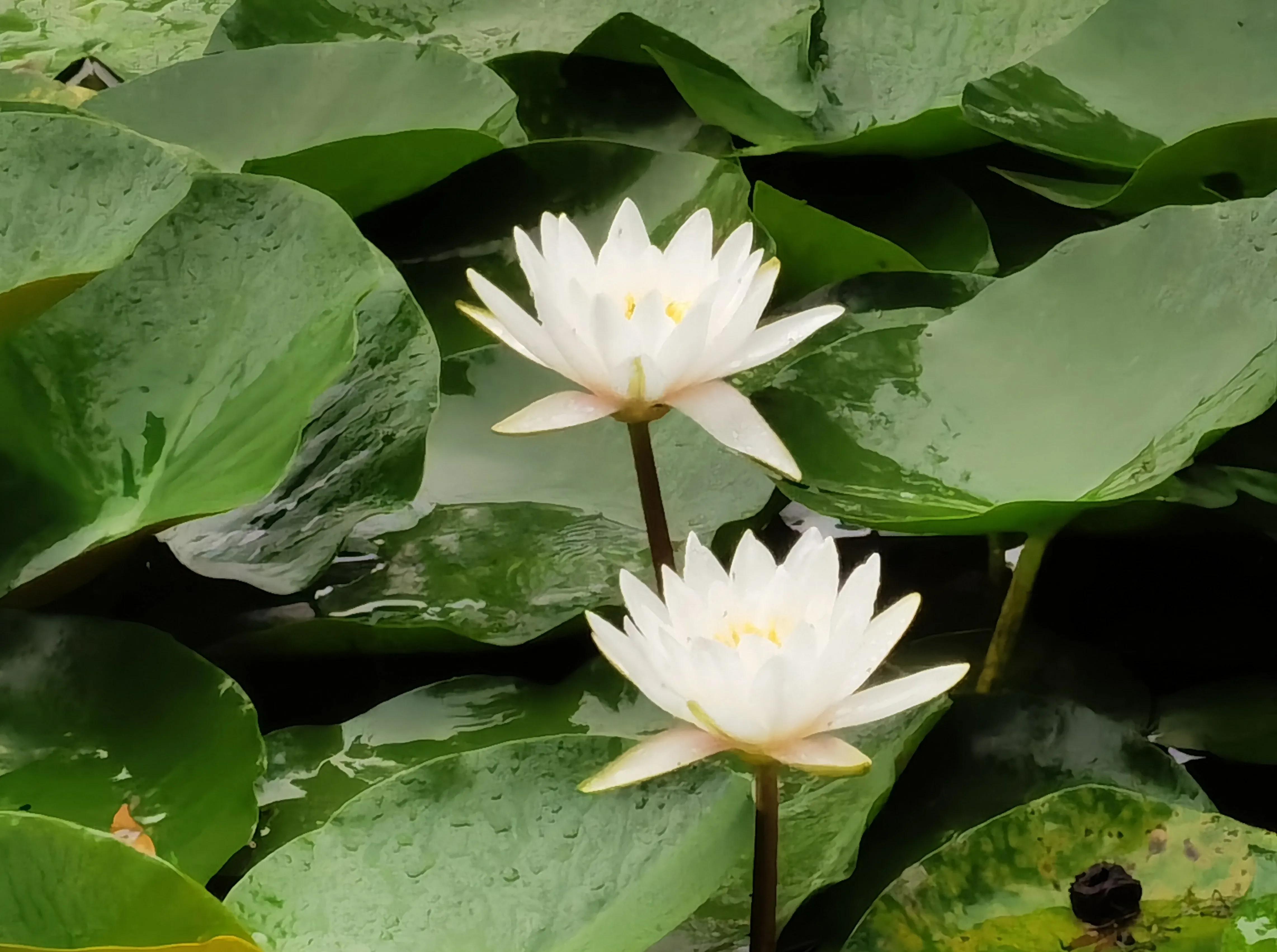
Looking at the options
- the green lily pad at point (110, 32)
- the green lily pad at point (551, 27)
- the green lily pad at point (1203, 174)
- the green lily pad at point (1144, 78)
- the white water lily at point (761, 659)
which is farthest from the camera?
the green lily pad at point (110, 32)

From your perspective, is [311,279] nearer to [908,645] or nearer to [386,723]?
[386,723]

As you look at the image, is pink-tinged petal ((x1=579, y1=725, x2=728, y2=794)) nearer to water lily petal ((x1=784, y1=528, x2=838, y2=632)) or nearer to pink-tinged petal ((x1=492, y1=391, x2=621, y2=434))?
water lily petal ((x1=784, y1=528, x2=838, y2=632))

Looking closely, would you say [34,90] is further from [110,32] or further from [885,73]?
[885,73]

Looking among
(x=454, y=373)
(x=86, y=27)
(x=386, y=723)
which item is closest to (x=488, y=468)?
(x=454, y=373)

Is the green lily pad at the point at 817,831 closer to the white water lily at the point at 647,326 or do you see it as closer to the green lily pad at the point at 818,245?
the white water lily at the point at 647,326

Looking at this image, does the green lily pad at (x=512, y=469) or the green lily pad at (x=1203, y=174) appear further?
the green lily pad at (x=1203, y=174)

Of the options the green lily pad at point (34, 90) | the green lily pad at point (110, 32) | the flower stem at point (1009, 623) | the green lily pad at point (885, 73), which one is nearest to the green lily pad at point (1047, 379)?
the flower stem at point (1009, 623)

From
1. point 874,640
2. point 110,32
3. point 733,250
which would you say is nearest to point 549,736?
point 874,640
